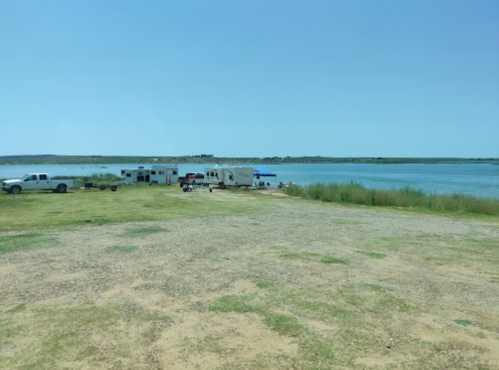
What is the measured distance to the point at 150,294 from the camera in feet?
23.1

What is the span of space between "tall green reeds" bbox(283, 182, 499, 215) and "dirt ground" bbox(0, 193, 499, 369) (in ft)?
26.3

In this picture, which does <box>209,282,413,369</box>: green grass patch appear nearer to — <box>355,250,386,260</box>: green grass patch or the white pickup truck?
<box>355,250,386,260</box>: green grass patch

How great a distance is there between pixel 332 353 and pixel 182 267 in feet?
15.9

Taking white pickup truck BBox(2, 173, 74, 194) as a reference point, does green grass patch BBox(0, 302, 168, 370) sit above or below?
below

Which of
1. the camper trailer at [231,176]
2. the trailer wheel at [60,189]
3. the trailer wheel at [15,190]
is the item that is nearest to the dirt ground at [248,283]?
the trailer wheel at [15,190]

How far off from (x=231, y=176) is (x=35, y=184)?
17630 millimetres

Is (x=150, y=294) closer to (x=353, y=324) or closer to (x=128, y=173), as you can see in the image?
(x=353, y=324)

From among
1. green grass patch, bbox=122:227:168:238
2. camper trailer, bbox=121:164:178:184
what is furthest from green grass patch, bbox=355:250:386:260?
camper trailer, bbox=121:164:178:184

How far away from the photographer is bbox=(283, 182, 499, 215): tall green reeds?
72.4ft

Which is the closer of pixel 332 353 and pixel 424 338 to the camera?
pixel 332 353

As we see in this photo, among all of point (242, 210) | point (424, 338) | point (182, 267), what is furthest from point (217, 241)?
point (242, 210)

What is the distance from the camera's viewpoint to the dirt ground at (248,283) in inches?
192

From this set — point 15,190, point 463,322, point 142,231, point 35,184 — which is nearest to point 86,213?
point 142,231

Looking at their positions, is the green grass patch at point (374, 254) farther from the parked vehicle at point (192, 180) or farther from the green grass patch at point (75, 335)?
the parked vehicle at point (192, 180)
